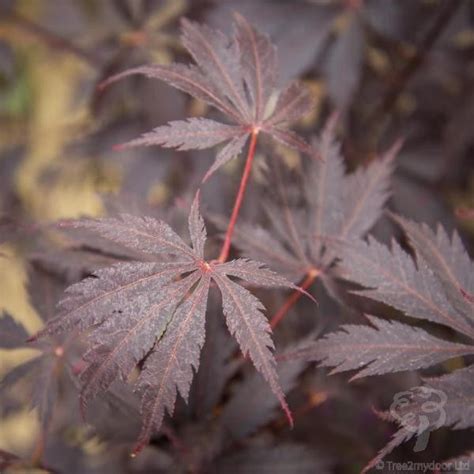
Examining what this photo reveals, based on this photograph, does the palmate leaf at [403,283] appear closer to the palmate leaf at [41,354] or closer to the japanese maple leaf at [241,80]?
the japanese maple leaf at [241,80]

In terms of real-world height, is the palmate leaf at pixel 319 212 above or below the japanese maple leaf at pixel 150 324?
above

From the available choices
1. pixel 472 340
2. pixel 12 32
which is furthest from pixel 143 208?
pixel 12 32

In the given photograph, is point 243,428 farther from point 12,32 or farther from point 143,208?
point 12,32

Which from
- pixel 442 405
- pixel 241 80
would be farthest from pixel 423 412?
pixel 241 80

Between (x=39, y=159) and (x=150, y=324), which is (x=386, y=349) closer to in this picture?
(x=150, y=324)

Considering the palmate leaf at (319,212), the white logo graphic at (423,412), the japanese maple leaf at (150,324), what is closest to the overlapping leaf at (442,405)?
the white logo graphic at (423,412)

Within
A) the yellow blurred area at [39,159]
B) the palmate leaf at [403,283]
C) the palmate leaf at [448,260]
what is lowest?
the yellow blurred area at [39,159]
